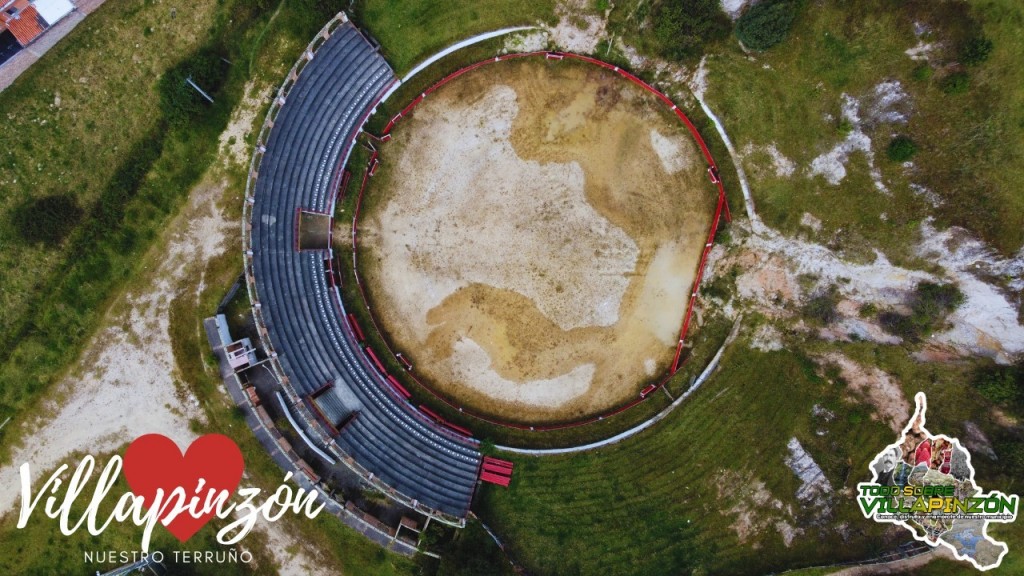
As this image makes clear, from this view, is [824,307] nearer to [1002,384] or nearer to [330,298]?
[1002,384]

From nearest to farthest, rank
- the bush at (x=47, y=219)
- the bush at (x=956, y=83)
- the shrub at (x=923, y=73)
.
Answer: the bush at (x=956, y=83), the shrub at (x=923, y=73), the bush at (x=47, y=219)

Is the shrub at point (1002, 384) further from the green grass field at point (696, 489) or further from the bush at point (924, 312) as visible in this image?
the green grass field at point (696, 489)

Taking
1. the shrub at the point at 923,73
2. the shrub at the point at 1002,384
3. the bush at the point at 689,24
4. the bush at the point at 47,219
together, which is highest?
the bush at the point at 689,24

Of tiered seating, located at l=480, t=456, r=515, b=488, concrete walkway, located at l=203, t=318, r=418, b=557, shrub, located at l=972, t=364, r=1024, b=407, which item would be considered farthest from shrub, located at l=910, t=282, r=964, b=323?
concrete walkway, located at l=203, t=318, r=418, b=557

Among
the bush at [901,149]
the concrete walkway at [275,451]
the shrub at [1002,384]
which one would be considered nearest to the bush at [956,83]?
the bush at [901,149]

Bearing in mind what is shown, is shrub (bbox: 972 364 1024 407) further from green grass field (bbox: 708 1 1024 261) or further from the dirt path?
the dirt path

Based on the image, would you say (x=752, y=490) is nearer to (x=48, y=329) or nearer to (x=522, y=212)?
(x=522, y=212)
